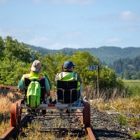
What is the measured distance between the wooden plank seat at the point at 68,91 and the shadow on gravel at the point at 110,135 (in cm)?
101

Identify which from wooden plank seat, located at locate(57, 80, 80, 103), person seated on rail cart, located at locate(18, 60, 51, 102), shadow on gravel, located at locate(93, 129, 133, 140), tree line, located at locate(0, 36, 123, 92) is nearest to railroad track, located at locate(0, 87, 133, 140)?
shadow on gravel, located at locate(93, 129, 133, 140)

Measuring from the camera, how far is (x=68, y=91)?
26.8 feet

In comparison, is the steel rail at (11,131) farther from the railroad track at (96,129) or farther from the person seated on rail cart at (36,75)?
the person seated on rail cart at (36,75)

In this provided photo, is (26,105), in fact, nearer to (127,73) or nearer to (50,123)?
(50,123)

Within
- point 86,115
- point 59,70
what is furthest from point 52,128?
point 59,70

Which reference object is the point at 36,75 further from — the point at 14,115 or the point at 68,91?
the point at 14,115

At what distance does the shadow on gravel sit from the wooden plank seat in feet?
3.32

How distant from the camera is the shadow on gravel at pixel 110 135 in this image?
775 centimetres

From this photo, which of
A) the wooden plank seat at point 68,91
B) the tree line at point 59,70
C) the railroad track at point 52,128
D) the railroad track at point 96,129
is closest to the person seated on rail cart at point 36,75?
the wooden plank seat at point 68,91

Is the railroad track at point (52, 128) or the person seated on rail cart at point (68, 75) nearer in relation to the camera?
the railroad track at point (52, 128)

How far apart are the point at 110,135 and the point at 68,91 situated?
1415mm

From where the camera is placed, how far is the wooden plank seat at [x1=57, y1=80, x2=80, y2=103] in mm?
8156

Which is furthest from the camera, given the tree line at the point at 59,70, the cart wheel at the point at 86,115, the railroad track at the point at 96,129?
the tree line at the point at 59,70

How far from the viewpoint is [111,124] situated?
32.0ft
